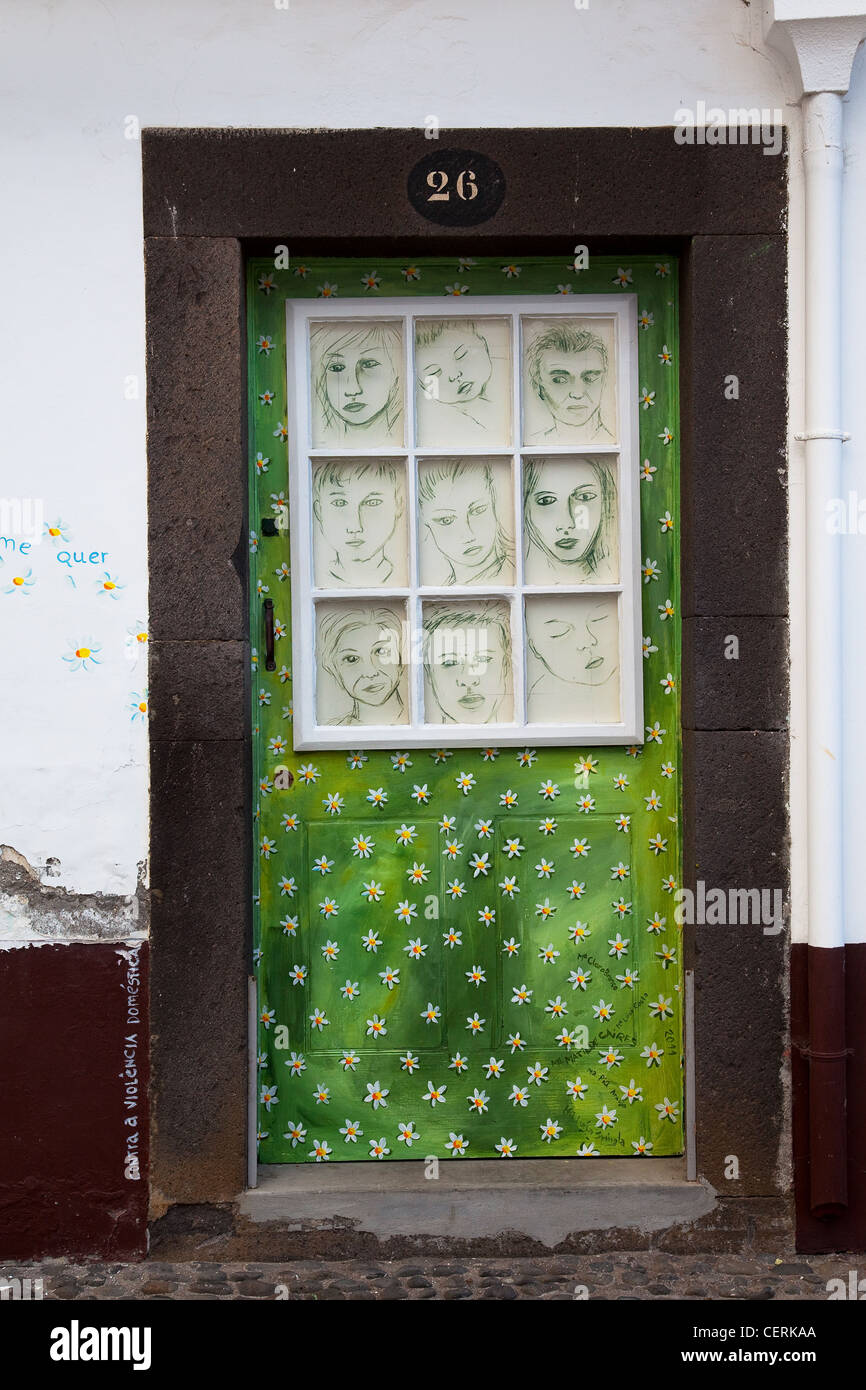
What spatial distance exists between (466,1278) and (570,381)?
2.64 m

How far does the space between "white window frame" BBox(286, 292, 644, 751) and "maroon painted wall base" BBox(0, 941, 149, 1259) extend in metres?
0.94

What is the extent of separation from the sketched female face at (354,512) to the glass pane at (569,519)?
1.39ft

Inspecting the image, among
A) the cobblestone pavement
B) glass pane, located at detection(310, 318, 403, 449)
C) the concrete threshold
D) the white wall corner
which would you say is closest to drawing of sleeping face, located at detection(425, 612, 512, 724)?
glass pane, located at detection(310, 318, 403, 449)

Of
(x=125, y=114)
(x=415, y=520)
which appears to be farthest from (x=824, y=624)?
(x=125, y=114)

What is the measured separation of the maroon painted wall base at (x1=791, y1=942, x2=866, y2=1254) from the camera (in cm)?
346

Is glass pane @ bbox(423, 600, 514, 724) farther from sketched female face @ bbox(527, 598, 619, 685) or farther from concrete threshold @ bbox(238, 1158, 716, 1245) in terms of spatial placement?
concrete threshold @ bbox(238, 1158, 716, 1245)

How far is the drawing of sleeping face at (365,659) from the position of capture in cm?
369

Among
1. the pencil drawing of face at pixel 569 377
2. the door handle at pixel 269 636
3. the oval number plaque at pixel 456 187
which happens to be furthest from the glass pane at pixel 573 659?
the oval number plaque at pixel 456 187

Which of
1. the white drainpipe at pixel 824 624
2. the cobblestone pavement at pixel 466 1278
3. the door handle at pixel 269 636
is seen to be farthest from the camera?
the door handle at pixel 269 636

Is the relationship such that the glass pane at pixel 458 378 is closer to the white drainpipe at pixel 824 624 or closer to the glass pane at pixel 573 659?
the glass pane at pixel 573 659

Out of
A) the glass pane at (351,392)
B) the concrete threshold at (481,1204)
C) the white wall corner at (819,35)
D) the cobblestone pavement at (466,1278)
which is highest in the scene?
the white wall corner at (819,35)

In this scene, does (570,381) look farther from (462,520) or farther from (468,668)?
(468,668)

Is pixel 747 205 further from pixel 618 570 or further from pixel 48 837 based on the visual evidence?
pixel 48 837

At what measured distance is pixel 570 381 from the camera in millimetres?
3688
